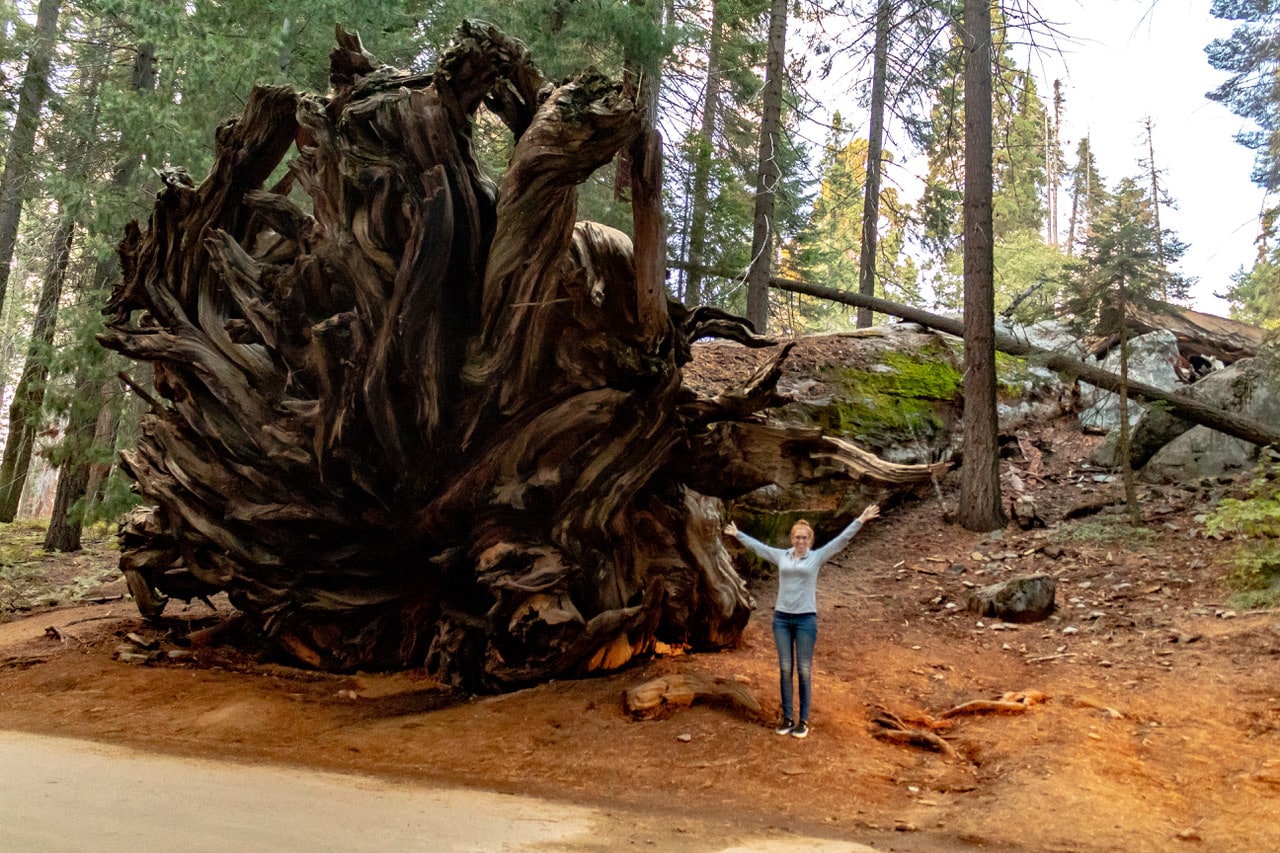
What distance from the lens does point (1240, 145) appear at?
19.6 m

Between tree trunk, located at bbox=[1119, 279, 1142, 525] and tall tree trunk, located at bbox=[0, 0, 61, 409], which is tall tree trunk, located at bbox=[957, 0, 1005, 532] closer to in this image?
tree trunk, located at bbox=[1119, 279, 1142, 525]

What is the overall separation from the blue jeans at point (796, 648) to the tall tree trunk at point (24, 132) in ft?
50.9

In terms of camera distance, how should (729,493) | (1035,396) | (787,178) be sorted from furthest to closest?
(787,178) < (1035,396) < (729,493)

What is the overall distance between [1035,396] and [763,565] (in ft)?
25.8

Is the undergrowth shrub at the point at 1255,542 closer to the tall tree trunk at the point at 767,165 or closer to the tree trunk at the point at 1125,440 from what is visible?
the tree trunk at the point at 1125,440

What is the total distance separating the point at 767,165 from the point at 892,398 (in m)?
5.33

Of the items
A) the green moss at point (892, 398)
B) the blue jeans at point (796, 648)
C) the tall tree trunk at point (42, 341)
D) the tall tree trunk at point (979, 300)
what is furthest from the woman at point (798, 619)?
the tall tree trunk at point (42, 341)

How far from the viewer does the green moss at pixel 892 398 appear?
1319 centimetres

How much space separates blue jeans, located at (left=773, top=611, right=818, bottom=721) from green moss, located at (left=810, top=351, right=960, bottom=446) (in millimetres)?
6830

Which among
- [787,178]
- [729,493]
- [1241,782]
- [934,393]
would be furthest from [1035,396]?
[1241,782]

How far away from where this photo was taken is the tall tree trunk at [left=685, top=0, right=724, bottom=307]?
16.1 m

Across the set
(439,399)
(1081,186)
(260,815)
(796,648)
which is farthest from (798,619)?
(1081,186)

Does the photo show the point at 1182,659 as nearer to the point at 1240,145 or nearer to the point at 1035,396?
the point at 1035,396

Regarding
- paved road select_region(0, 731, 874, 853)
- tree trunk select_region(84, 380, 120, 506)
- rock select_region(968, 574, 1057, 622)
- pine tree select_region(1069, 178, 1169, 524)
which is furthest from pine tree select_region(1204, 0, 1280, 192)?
tree trunk select_region(84, 380, 120, 506)
